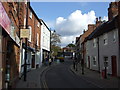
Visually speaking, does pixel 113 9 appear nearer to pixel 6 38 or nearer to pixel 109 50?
pixel 109 50

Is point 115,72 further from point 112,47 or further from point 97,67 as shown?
point 97,67

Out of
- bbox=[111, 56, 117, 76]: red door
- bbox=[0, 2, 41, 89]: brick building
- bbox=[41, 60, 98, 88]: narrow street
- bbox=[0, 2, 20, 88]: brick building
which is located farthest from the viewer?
bbox=[111, 56, 117, 76]: red door

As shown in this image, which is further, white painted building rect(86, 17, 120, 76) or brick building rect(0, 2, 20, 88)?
white painted building rect(86, 17, 120, 76)

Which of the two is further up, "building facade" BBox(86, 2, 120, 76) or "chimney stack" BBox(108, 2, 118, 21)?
"chimney stack" BBox(108, 2, 118, 21)

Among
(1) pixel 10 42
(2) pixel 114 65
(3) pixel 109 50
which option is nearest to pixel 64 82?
(1) pixel 10 42

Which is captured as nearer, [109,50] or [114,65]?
[114,65]

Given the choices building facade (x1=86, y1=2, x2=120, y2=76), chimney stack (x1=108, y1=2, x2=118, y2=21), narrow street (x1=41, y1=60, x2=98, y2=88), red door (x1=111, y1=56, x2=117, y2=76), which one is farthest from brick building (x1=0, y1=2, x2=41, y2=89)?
chimney stack (x1=108, y1=2, x2=118, y2=21)

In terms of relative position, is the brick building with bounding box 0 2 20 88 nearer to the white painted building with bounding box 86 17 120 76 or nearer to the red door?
the white painted building with bounding box 86 17 120 76

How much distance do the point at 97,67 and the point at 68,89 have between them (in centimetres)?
1400

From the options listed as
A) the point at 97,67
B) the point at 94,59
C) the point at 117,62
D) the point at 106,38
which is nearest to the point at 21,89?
the point at 117,62

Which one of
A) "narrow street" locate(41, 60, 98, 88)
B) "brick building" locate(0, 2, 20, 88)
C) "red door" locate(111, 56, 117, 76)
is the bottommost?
"narrow street" locate(41, 60, 98, 88)

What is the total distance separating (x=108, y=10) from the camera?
25.5m

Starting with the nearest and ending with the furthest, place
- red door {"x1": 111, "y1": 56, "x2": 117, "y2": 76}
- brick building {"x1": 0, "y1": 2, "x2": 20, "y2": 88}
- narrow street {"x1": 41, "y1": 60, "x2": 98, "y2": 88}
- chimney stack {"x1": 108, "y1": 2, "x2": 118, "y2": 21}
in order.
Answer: brick building {"x1": 0, "y1": 2, "x2": 20, "y2": 88} < narrow street {"x1": 41, "y1": 60, "x2": 98, "y2": 88} < red door {"x1": 111, "y1": 56, "x2": 117, "y2": 76} < chimney stack {"x1": 108, "y1": 2, "x2": 118, "y2": 21}

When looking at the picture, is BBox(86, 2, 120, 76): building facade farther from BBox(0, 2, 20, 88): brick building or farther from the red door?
BBox(0, 2, 20, 88): brick building
